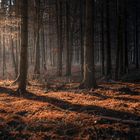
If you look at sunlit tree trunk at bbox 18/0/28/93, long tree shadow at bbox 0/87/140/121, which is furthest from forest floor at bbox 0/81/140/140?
sunlit tree trunk at bbox 18/0/28/93

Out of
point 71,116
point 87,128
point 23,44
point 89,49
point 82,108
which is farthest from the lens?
point 89,49

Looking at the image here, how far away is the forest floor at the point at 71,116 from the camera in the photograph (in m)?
9.66

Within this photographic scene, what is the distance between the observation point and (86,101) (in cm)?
1398

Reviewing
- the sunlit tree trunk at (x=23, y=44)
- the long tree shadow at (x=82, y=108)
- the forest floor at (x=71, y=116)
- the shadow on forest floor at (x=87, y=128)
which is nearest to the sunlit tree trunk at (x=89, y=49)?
the forest floor at (x=71, y=116)

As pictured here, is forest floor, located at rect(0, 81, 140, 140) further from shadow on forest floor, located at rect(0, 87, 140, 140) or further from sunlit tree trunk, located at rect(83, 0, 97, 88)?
sunlit tree trunk, located at rect(83, 0, 97, 88)

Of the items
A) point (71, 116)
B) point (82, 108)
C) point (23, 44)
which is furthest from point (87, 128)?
point (23, 44)

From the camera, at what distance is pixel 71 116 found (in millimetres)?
11281

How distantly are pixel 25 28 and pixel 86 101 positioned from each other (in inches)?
216

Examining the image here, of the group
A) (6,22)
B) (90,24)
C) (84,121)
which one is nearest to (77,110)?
(84,121)

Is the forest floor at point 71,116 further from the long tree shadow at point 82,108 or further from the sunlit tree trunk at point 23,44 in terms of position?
the sunlit tree trunk at point 23,44

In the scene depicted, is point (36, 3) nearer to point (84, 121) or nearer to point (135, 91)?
point (135, 91)

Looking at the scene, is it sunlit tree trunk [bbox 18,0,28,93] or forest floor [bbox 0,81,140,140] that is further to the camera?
sunlit tree trunk [bbox 18,0,28,93]

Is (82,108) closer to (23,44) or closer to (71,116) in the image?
(71,116)

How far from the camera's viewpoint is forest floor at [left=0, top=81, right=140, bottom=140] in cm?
966
